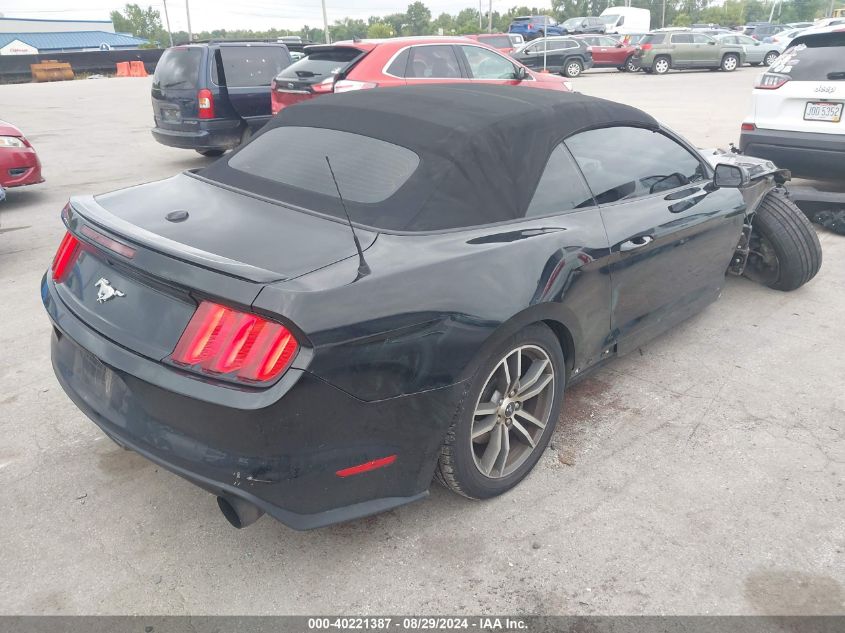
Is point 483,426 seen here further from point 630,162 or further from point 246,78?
point 246,78

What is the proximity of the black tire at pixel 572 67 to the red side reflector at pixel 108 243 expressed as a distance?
26.7 meters

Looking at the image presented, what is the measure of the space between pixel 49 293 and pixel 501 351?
1858mm

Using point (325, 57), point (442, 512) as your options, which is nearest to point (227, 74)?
point (325, 57)

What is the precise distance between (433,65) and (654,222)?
632 cm

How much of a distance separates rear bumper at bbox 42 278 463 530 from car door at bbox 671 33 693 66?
28.2 metres

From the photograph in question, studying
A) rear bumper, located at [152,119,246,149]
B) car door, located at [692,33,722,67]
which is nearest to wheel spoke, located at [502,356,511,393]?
rear bumper, located at [152,119,246,149]

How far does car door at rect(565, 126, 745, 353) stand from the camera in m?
3.27

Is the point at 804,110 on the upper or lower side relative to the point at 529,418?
upper

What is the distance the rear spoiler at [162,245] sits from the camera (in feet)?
7.01

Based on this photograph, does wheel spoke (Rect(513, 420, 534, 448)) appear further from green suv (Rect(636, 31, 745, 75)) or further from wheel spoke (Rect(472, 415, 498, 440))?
green suv (Rect(636, 31, 745, 75))

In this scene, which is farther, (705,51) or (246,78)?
(705,51)

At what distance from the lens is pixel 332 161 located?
2.96 m

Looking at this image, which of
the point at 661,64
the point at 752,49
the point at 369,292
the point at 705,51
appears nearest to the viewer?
the point at 369,292

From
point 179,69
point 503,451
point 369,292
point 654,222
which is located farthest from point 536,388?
point 179,69
